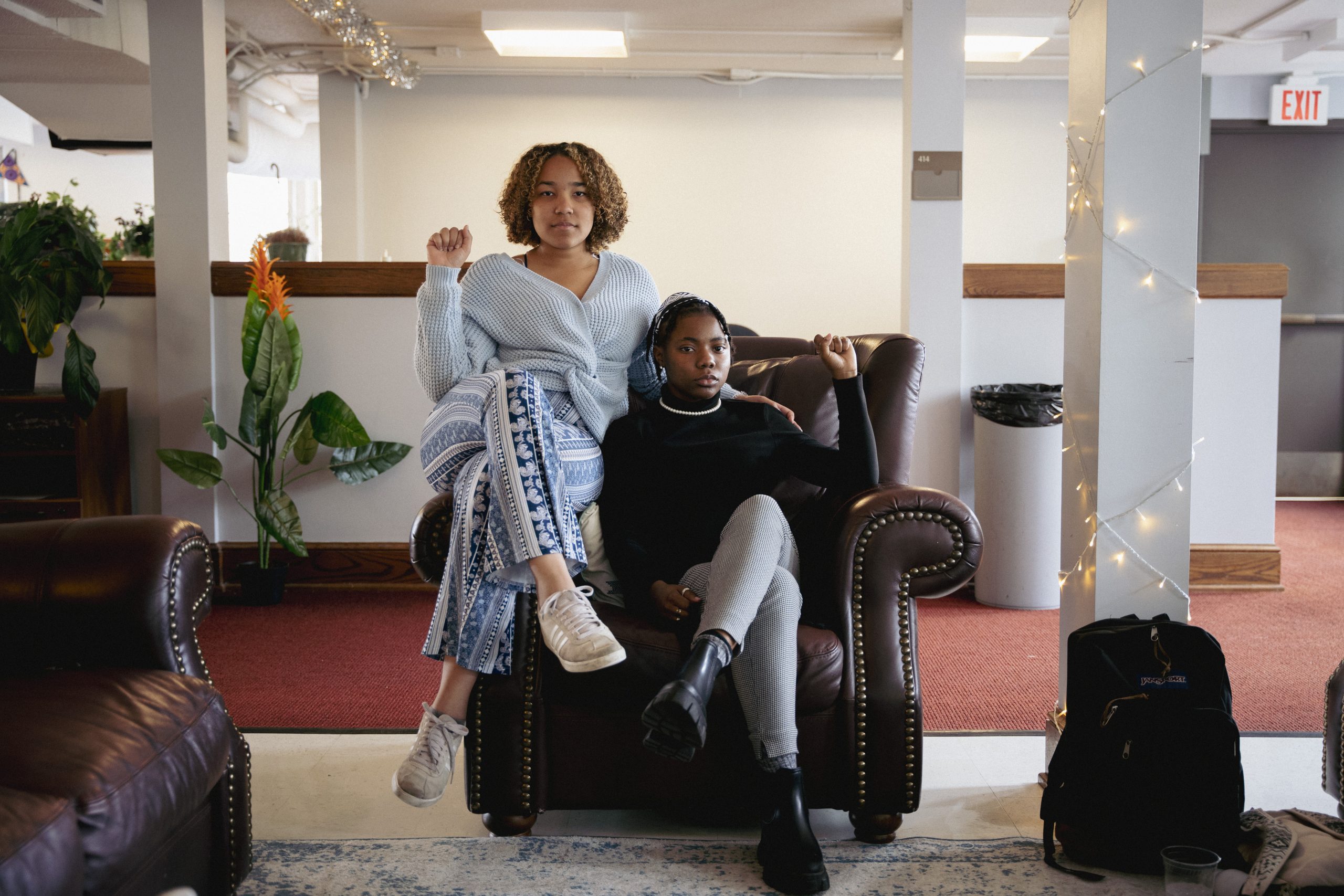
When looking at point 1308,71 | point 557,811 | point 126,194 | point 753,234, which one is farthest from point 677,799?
point 126,194

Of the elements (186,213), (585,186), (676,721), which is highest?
(186,213)

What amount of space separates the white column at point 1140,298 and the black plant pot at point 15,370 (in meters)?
3.46

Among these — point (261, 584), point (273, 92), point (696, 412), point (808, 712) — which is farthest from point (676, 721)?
point (273, 92)

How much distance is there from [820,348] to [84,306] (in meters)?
3.17

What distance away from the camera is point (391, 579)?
3885 millimetres

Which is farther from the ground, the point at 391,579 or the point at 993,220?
the point at 993,220

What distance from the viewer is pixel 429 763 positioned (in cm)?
176

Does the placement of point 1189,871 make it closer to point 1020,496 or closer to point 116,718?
point 116,718

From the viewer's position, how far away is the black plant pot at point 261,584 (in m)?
3.61

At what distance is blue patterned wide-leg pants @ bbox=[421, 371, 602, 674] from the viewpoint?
1.78 m

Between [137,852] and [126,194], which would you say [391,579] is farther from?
[126,194]

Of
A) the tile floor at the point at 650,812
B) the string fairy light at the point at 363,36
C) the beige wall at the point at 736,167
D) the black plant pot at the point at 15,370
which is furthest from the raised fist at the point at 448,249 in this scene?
the beige wall at the point at 736,167

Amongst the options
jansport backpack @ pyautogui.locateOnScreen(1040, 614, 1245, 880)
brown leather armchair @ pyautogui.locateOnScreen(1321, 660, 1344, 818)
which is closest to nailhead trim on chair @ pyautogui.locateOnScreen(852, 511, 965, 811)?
jansport backpack @ pyautogui.locateOnScreen(1040, 614, 1245, 880)

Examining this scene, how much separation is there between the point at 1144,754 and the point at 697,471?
3.08ft
